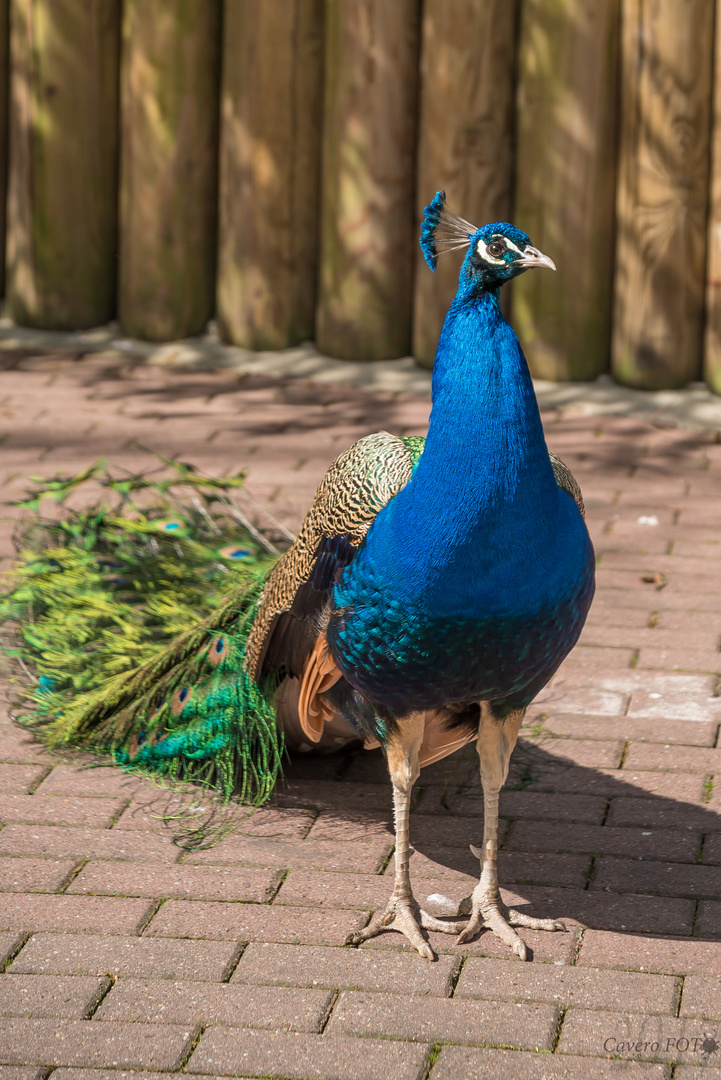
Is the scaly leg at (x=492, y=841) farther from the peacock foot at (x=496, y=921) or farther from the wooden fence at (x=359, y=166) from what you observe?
the wooden fence at (x=359, y=166)

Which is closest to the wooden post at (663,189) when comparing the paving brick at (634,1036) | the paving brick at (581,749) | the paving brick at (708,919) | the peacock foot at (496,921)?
the paving brick at (581,749)

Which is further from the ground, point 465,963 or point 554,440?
point 554,440

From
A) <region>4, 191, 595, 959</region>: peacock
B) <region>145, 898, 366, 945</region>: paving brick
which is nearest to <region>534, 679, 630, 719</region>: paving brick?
<region>4, 191, 595, 959</region>: peacock

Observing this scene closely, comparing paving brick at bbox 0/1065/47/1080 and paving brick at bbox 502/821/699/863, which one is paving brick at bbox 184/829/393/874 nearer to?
paving brick at bbox 502/821/699/863

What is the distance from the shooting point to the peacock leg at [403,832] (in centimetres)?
309

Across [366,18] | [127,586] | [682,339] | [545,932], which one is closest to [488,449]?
[545,932]

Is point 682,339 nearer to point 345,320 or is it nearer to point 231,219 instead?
point 345,320

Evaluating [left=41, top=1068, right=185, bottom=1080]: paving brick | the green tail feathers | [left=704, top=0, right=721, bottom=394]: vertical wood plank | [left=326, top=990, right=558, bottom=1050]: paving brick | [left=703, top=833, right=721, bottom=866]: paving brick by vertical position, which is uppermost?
Result: [left=704, top=0, right=721, bottom=394]: vertical wood plank

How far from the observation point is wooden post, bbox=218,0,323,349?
21.8 ft

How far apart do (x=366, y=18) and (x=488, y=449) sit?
4206 mm

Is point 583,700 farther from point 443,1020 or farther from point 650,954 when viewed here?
point 443,1020

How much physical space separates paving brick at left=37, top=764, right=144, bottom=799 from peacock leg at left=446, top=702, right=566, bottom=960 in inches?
37.3

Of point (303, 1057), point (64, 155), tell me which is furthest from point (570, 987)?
point (64, 155)

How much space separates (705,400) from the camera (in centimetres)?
641
